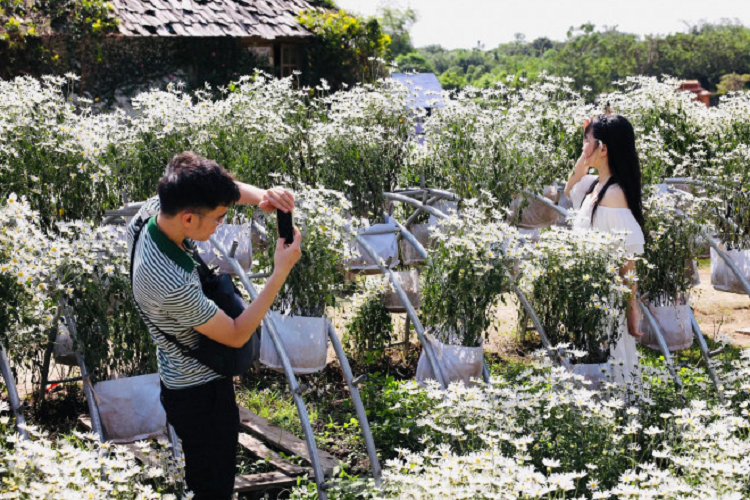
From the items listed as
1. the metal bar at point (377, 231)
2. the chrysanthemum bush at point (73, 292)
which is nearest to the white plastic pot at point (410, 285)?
the metal bar at point (377, 231)

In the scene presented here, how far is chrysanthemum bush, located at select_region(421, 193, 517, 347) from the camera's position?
3.74 m

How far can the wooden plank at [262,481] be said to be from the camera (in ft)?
12.0

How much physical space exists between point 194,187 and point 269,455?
2.07 meters

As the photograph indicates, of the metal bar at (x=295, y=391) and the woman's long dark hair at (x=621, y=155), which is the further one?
the woman's long dark hair at (x=621, y=155)

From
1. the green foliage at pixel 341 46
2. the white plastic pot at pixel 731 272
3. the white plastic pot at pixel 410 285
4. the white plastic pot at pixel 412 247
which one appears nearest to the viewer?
the white plastic pot at pixel 731 272

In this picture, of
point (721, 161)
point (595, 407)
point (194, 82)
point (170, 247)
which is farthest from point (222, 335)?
point (194, 82)

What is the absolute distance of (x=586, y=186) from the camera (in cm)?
440

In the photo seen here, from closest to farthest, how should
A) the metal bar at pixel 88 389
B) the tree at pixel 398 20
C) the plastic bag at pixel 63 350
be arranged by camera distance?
the metal bar at pixel 88 389 < the plastic bag at pixel 63 350 < the tree at pixel 398 20

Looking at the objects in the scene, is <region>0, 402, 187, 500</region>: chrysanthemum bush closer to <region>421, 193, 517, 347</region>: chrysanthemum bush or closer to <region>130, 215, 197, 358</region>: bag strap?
<region>130, 215, 197, 358</region>: bag strap

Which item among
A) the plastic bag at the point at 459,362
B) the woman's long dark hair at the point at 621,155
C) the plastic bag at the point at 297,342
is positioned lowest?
the plastic bag at the point at 459,362

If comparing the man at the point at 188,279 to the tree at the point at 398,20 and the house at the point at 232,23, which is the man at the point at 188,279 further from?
the tree at the point at 398,20

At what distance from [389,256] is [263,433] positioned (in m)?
1.12

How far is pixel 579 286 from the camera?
3738 millimetres

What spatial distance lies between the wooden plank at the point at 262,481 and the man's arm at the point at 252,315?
4.81 feet
